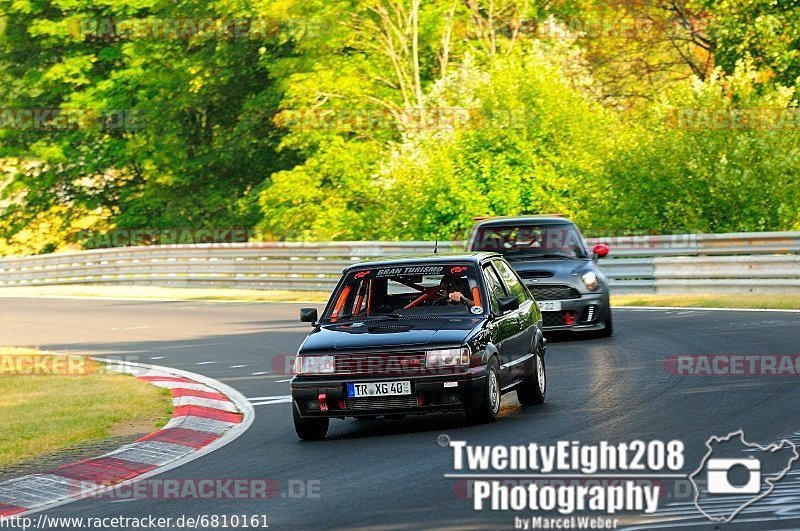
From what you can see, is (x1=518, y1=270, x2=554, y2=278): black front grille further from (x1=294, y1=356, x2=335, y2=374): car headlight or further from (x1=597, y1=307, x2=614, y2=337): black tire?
(x1=294, y1=356, x2=335, y2=374): car headlight

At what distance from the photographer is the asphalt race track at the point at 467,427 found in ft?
26.8

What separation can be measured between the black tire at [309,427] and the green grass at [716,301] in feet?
40.1

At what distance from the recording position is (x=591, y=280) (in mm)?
18250

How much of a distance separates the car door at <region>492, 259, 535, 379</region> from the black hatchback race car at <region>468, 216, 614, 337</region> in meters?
4.51

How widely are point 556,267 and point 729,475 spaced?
987 cm

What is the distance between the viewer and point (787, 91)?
31.7 meters

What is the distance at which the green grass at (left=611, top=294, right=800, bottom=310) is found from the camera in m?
22.4

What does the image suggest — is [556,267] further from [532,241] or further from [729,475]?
[729,475]

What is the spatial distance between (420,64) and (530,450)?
3812 cm

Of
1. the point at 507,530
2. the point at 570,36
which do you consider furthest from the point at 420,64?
the point at 507,530

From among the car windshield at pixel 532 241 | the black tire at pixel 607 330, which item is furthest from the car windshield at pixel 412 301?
the car windshield at pixel 532 241

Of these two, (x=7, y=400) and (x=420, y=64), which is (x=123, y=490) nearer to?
(x=7, y=400)

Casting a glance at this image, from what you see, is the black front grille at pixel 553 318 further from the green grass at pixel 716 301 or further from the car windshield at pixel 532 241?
the green grass at pixel 716 301

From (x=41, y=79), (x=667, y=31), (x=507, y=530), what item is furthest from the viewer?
(x=41, y=79)
